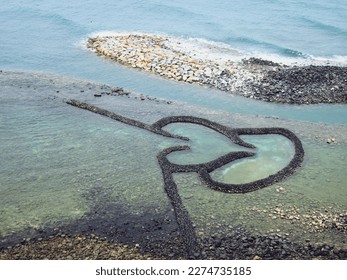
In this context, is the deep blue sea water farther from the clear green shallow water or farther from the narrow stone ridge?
the narrow stone ridge

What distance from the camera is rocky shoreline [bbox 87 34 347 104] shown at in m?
38.2

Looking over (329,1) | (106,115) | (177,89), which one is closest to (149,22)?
(177,89)

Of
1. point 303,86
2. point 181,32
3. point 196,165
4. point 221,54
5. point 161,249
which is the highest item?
point 181,32

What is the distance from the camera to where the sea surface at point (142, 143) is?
2278cm

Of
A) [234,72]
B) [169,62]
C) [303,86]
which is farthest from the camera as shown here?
[169,62]

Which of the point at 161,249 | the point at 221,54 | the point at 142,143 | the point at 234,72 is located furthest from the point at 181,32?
the point at 161,249

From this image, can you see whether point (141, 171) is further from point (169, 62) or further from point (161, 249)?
point (169, 62)

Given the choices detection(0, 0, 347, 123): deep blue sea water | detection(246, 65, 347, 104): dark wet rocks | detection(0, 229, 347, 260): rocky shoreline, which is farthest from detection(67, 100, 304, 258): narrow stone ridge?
detection(246, 65, 347, 104): dark wet rocks

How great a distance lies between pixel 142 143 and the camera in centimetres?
3028

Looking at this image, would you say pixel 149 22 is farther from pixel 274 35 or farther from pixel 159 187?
pixel 159 187

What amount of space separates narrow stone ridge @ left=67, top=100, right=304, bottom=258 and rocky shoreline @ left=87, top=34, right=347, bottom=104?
7.42 m

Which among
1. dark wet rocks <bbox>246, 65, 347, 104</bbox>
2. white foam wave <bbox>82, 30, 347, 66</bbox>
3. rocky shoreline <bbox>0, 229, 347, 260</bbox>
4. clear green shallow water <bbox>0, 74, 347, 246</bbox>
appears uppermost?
white foam wave <bbox>82, 30, 347, 66</bbox>

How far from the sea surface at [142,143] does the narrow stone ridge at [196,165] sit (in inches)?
20.4

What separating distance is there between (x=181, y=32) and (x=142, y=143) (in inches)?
1249
